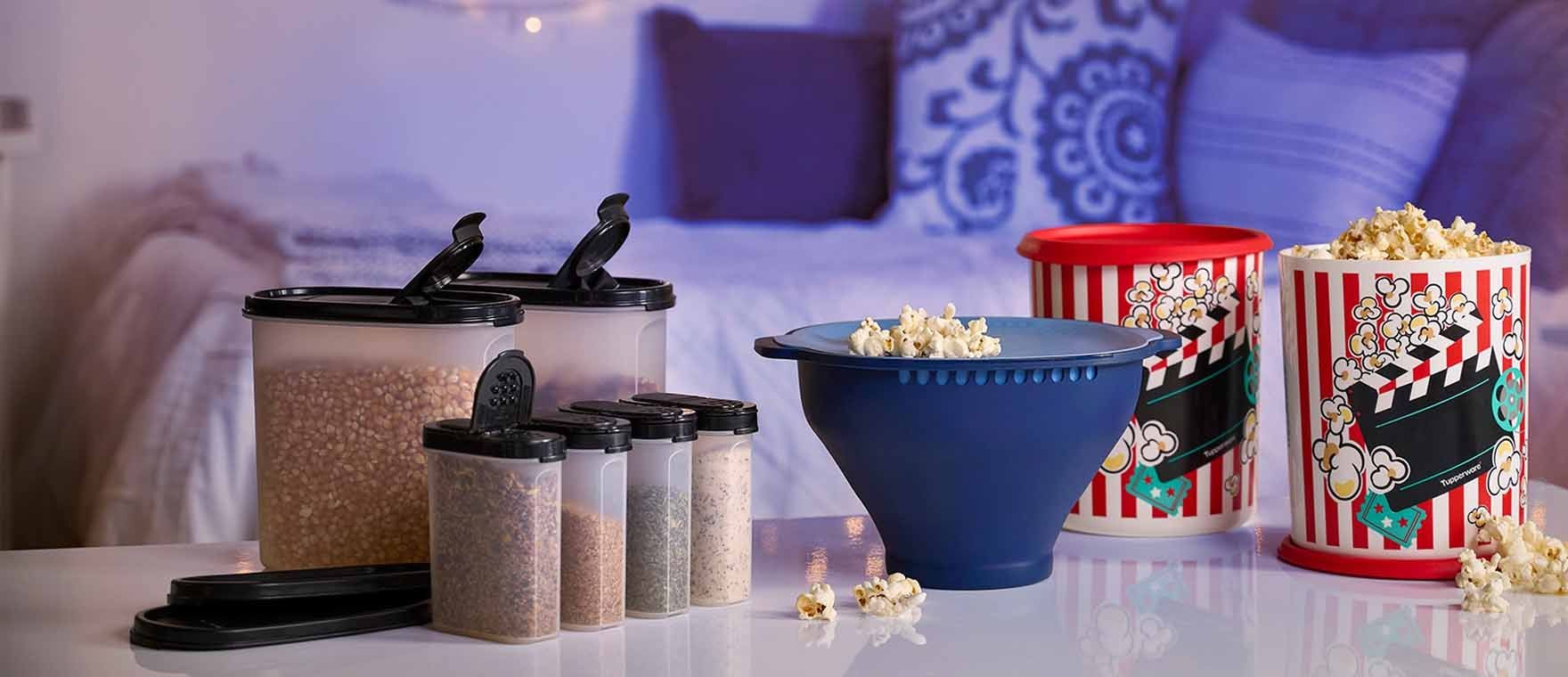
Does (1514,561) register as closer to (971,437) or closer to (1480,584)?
(1480,584)

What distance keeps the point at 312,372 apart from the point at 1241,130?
1.84m

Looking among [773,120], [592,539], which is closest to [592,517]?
[592,539]

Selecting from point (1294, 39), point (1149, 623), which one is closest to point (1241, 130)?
point (1294, 39)

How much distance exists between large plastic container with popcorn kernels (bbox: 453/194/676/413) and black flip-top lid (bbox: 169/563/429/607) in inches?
6.8

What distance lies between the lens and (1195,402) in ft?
3.87

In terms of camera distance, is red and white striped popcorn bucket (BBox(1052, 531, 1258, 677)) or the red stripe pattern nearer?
red and white striped popcorn bucket (BBox(1052, 531, 1258, 677))

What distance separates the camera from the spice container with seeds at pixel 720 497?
3.19 ft

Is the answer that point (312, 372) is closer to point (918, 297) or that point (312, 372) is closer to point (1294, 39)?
point (918, 297)

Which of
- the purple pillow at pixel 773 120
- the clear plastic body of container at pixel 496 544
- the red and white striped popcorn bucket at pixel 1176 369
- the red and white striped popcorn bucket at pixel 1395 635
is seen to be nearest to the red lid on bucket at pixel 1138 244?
the red and white striped popcorn bucket at pixel 1176 369

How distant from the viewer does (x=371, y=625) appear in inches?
36.9

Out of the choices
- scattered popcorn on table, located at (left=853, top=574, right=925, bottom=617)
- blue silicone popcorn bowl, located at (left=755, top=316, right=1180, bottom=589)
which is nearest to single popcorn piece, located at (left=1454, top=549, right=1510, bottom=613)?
blue silicone popcorn bowl, located at (left=755, top=316, right=1180, bottom=589)

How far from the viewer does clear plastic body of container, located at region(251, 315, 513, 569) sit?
989mm

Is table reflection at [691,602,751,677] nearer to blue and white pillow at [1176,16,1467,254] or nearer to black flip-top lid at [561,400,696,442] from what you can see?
black flip-top lid at [561,400,696,442]

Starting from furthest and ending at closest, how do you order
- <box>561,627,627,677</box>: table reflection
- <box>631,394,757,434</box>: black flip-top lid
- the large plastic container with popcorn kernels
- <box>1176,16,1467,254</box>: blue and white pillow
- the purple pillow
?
<box>1176,16,1467,254</box>: blue and white pillow → the purple pillow → the large plastic container with popcorn kernels → <box>631,394,757,434</box>: black flip-top lid → <box>561,627,627,677</box>: table reflection
